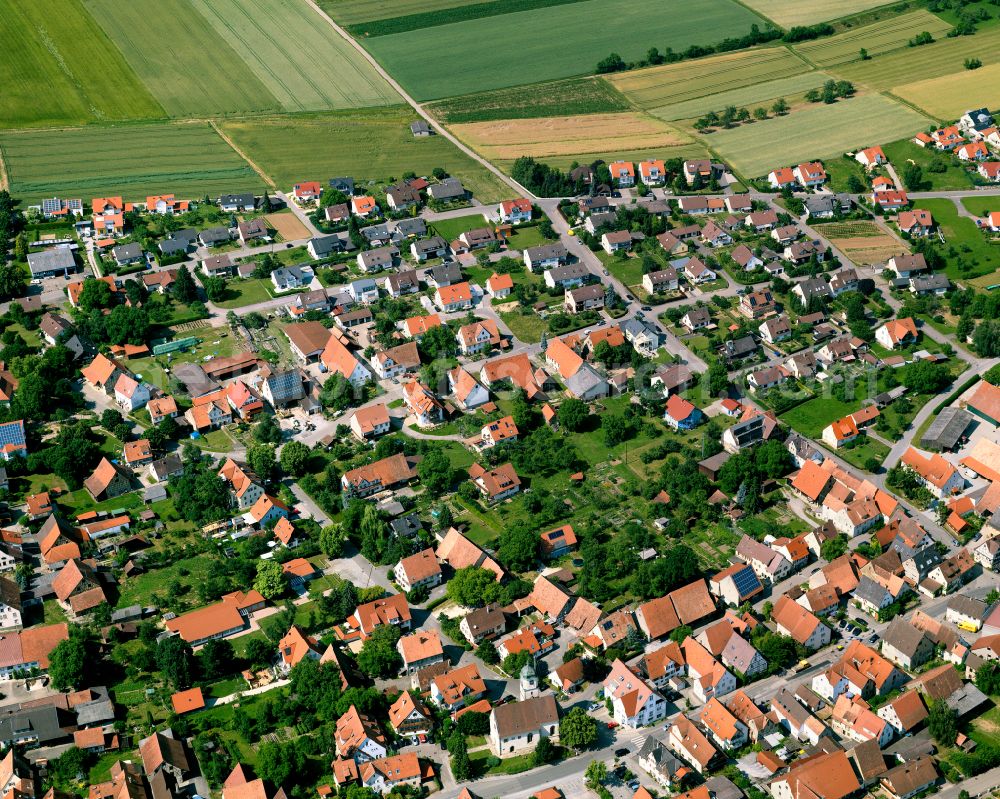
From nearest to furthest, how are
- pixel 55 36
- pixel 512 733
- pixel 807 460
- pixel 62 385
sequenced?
1. pixel 512 733
2. pixel 807 460
3. pixel 62 385
4. pixel 55 36

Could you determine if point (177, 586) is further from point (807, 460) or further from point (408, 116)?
point (408, 116)

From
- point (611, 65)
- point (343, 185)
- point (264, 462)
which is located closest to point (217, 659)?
point (264, 462)

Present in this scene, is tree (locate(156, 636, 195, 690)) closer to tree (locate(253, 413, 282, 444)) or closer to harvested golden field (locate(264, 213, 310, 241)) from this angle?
tree (locate(253, 413, 282, 444))

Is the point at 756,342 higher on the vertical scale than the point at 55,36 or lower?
lower

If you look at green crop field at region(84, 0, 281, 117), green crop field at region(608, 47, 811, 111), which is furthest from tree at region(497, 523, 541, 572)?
green crop field at region(84, 0, 281, 117)

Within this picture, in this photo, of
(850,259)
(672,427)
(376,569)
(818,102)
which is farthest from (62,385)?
(818,102)

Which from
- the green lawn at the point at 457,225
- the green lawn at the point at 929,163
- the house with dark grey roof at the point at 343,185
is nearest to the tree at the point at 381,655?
the green lawn at the point at 457,225

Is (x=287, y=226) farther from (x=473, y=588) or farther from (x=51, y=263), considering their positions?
(x=473, y=588)
